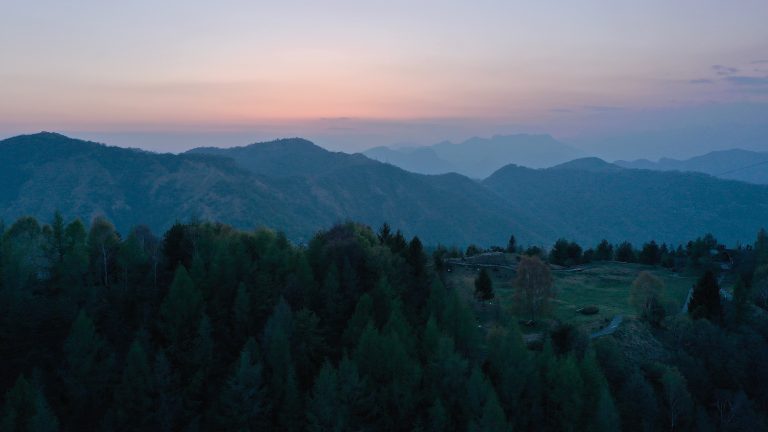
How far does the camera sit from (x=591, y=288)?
71500 millimetres

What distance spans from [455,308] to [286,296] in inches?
520

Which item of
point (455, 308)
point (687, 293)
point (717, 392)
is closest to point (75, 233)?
point (455, 308)

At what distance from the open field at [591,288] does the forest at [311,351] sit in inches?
195

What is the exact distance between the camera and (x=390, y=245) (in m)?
52.9

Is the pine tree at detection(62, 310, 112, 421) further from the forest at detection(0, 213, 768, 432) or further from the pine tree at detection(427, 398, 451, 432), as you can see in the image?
the pine tree at detection(427, 398, 451, 432)

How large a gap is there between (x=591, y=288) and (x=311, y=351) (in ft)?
152

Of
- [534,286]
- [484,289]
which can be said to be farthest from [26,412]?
[484,289]

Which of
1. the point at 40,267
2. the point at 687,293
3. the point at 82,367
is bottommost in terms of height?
the point at 687,293

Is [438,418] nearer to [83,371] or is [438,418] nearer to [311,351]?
[311,351]

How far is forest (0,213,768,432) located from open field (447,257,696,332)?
496cm

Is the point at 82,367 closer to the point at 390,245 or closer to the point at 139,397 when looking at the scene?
the point at 139,397

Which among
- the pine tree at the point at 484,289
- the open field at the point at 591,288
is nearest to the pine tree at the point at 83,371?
the open field at the point at 591,288

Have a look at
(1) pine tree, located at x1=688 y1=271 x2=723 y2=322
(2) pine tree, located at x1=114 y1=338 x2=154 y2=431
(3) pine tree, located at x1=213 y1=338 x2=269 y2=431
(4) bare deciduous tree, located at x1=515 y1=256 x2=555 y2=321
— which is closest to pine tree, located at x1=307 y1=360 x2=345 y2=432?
(3) pine tree, located at x1=213 y1=338 x2=269 y2=431

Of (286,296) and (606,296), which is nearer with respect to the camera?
(286,296)
